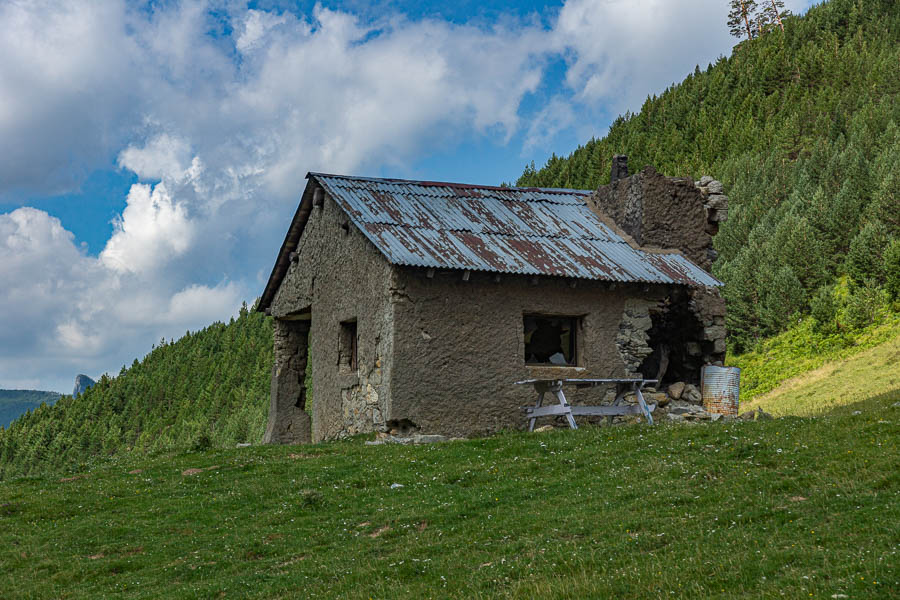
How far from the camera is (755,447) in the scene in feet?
37.8

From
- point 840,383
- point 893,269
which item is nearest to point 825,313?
point 893,269

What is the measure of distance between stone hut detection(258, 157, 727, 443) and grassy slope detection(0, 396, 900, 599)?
2525mm

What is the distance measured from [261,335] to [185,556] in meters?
76.6

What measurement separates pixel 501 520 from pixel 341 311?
35.6ft

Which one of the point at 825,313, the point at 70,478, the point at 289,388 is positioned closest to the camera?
the point at 70,478

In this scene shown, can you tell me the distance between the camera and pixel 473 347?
17297 millimetres

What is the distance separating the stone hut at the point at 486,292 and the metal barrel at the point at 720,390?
0.52 m

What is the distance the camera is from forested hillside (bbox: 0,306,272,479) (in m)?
77.4

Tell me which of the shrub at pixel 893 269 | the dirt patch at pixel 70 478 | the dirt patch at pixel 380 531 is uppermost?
the shrub at pixel 893 269

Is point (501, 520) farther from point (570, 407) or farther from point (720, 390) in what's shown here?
point (720, 390)

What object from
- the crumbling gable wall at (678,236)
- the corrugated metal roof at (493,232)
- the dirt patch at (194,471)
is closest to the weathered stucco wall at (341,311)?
the corrugated metal roof at (493,232)

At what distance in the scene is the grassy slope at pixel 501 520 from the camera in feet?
23.4

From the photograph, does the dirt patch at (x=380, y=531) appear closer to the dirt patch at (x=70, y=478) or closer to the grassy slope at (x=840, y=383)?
the dirt patch at (x=70, y=478)

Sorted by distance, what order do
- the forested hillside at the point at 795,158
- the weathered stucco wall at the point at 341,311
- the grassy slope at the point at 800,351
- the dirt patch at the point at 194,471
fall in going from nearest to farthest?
the dirt patch at the point at 194,471 → the weathered stucco wall at the point at 341,311 → the grassy slope at the point at 800,351 → the forested hillside at the point at 795,158
